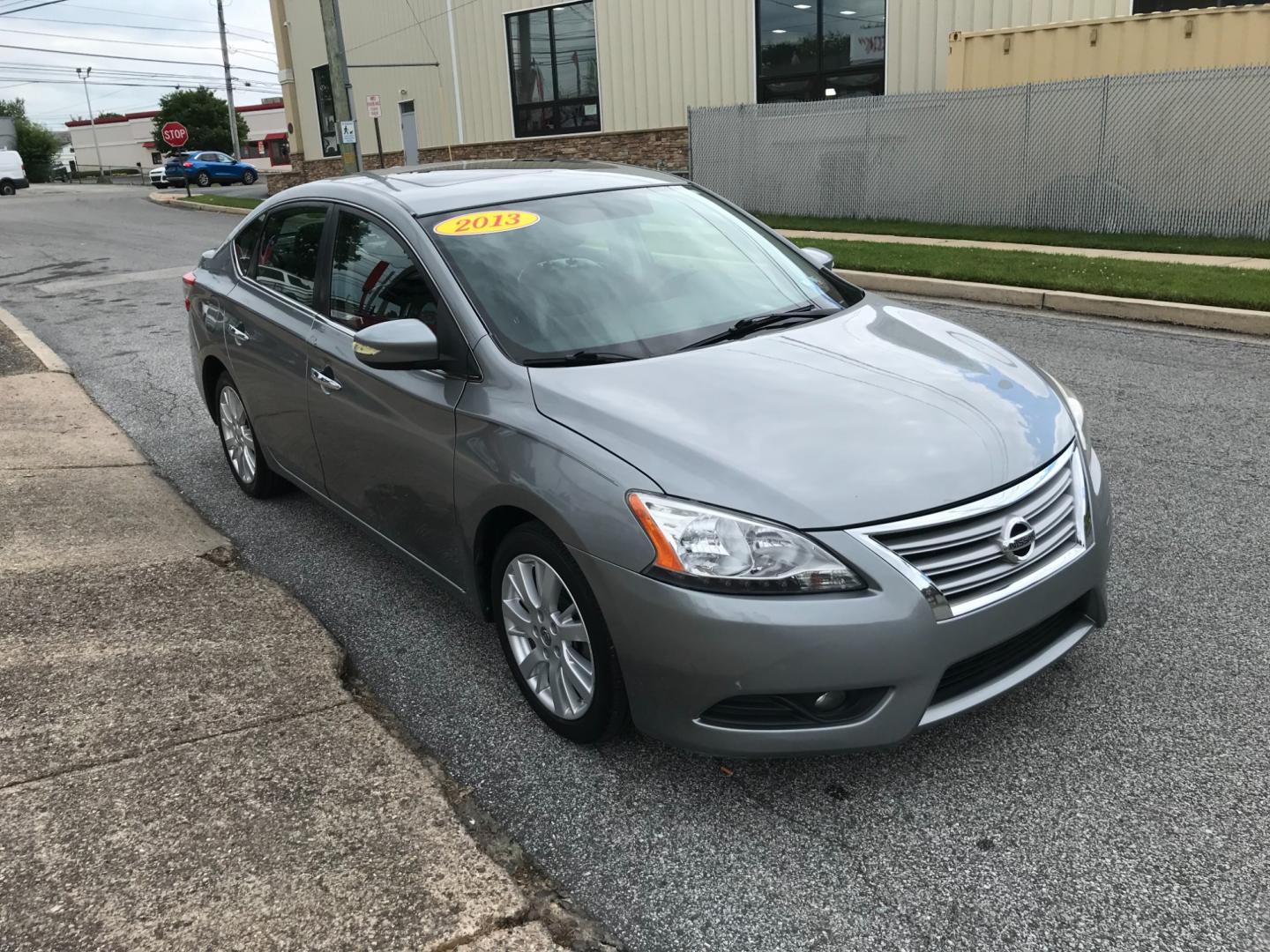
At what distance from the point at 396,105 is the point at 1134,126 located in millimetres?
23105

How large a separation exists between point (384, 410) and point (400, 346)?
48 centimetres

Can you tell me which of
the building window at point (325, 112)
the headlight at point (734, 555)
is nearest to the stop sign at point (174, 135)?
the building window at point (325, 112)

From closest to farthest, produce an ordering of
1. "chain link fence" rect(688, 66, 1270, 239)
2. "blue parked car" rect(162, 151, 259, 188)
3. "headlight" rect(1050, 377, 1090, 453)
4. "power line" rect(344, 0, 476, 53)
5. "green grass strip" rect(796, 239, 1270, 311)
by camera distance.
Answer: "headlight" rect(1050, 377, 1090, 453) < "green grass strip" rect(796, 239, 1270, 311) < "chain link fence" rect(688, 66, 1270, 239) < "power line" rect(344, 0, 476, 53) < "blue parked car" rect(162, 151, 259, 188)

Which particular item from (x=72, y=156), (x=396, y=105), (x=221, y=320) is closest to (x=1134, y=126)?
(x=221, y=320)

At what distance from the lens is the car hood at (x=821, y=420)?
8.70ft

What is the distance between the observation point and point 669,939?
2389 mm

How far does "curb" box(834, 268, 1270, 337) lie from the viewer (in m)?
8.12

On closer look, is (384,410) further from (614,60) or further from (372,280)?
(614,60)

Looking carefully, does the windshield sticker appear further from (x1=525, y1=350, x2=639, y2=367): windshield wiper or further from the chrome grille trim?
the chrome grille trim

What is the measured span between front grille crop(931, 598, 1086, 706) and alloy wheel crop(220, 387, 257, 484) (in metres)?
3.81

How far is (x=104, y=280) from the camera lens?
14.9 metres

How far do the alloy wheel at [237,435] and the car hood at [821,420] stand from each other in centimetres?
271

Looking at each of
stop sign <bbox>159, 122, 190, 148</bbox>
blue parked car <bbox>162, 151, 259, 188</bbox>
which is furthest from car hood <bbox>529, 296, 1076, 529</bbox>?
blue parked car <bbox>162, 151, 259, 188</bbox>

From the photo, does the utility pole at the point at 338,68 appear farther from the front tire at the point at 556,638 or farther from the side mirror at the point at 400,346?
the front tire at the point at 556,638
